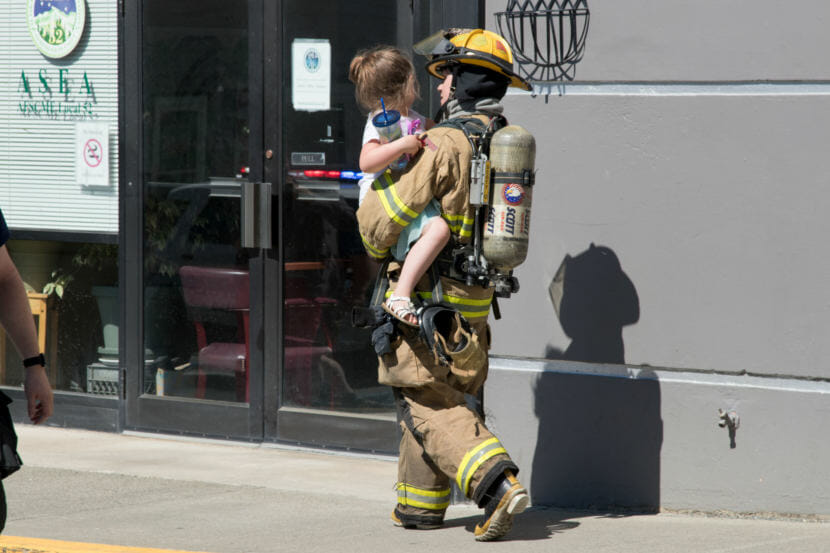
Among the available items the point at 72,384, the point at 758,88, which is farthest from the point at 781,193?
the point at 72,384

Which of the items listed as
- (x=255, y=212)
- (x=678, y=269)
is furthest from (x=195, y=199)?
(x=678, y=269)

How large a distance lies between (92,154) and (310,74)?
1600 millimetres

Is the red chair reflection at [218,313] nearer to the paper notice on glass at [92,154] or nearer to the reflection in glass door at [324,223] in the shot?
the reflection in glass door at [324,223]

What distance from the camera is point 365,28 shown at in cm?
698

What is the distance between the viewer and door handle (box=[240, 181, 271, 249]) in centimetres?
730

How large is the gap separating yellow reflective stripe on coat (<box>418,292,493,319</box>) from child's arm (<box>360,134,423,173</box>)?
0.56 m

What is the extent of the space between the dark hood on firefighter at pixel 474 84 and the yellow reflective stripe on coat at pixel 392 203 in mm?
488

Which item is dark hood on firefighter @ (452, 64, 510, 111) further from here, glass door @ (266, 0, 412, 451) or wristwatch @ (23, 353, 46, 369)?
wristwatch @ (23, 353, 46, 369)

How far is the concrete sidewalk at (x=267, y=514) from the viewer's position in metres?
5.33

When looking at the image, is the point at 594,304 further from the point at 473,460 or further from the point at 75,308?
the point at 75,308

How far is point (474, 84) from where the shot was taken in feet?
18.0

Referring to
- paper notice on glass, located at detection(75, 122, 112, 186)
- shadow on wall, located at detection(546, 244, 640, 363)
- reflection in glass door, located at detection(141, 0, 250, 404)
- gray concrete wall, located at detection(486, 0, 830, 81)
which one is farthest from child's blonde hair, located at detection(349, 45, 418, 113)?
paper notice on glass, located at detection(75, 122, 112, 186)

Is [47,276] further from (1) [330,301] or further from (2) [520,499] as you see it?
(2) [520,499]

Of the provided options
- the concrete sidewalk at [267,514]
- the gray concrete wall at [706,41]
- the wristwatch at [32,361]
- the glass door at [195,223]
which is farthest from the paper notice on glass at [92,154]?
the wristwatch at [32,361]
